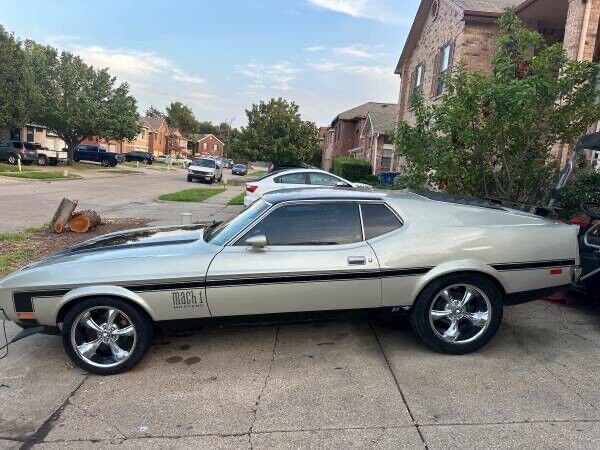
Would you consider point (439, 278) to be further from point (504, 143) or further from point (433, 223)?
point (504, 143)

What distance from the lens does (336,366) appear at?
375cm

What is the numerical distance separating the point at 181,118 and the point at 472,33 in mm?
96801

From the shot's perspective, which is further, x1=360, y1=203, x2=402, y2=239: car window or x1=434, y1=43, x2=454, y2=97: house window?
x1=434, y1=43, x2=454, y2=97: house window

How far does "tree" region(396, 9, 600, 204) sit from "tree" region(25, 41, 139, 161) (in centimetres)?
3235

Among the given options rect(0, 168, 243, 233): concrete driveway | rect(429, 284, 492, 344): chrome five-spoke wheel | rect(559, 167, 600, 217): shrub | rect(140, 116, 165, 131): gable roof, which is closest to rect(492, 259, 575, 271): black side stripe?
rect(429, 284, 492, 344): chrome five-spoke wheel

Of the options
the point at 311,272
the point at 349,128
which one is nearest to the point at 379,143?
the point at 349,128

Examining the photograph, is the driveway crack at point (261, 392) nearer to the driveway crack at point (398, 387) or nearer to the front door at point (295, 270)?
Result: the front door at point (295, 270)

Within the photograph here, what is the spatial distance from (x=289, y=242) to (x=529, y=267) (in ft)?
6.95

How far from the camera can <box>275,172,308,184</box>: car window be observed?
1277 centimetres

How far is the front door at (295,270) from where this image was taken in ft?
12.0

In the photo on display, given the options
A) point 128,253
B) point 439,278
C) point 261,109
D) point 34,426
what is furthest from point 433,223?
point 261,109

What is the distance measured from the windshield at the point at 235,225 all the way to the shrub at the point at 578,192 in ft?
17.0

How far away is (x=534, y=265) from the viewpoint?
13.2 ft

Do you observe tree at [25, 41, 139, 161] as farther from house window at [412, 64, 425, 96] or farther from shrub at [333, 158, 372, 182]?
house window at [412, 64, 425, 96]
